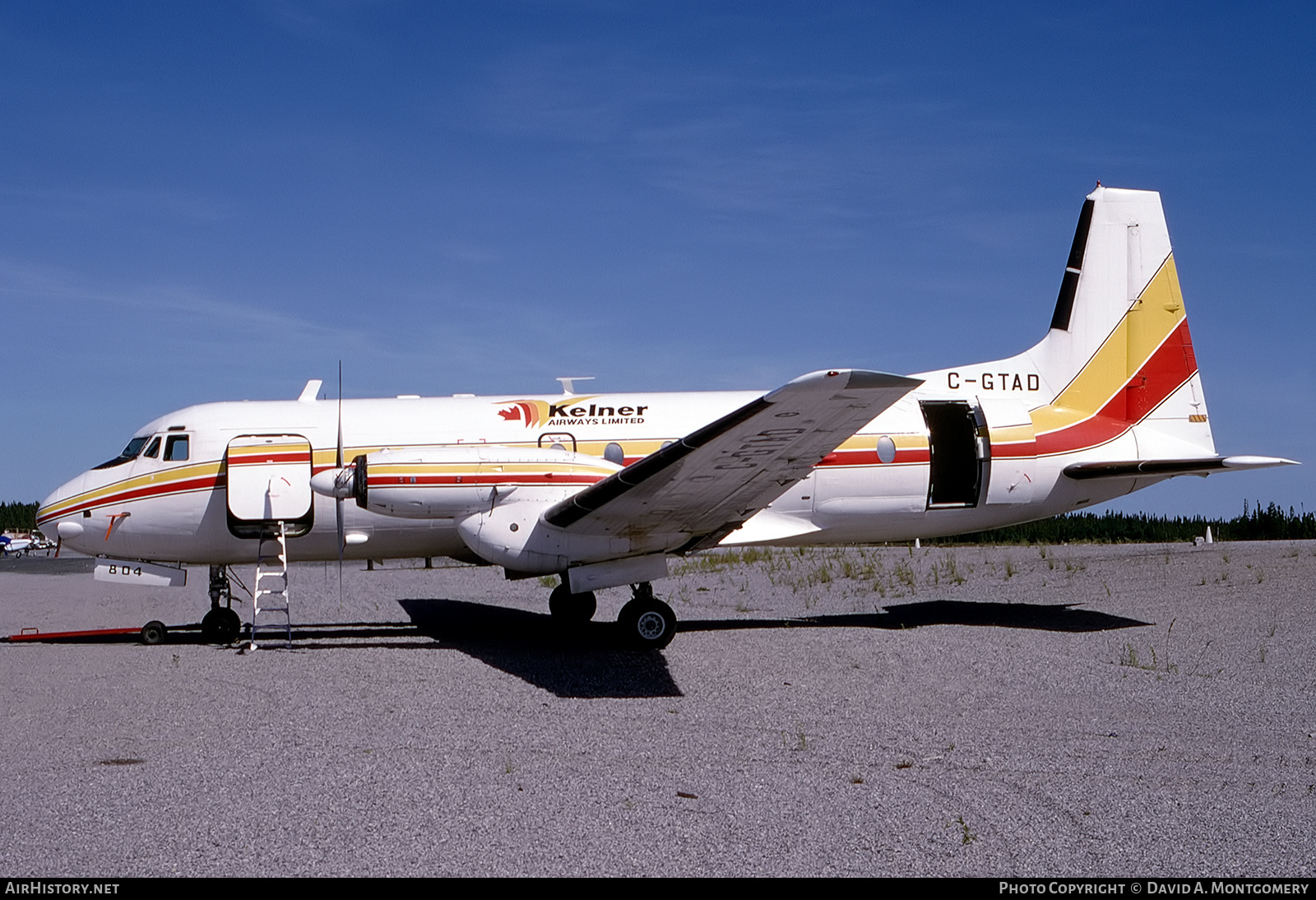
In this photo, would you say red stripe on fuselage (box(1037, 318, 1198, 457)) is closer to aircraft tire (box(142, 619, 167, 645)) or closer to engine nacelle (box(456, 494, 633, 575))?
engine nacelle (box(456, 494, 633, 575))

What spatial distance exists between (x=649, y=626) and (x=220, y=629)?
6.01 m

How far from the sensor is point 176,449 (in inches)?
564

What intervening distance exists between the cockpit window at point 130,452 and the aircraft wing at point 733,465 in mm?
6321

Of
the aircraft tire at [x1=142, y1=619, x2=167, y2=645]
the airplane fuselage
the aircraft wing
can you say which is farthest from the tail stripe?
the aircraft tire at [x1=142, y1=619, x2=167, y2=645]

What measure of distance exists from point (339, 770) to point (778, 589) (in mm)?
14239

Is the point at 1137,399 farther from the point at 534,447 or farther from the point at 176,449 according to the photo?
the point at 176,449

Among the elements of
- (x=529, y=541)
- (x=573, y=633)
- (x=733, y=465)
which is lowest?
(x=573, y=633)

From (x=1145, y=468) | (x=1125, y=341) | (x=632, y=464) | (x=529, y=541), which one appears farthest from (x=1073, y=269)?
(x=529, y=541)

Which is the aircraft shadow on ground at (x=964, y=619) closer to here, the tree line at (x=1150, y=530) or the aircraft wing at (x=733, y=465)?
the aircraft wing at (x=733, y=465)

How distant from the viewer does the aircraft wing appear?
28.6 feet

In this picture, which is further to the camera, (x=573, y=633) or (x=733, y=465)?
(x=573, y=633)

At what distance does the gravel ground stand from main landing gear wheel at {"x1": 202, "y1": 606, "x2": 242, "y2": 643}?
11.4 inches

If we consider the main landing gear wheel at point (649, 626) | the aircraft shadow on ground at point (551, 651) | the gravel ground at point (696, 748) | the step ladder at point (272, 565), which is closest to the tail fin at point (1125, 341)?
the gravel ground at point (696, 748)

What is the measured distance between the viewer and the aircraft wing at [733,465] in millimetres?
8727
